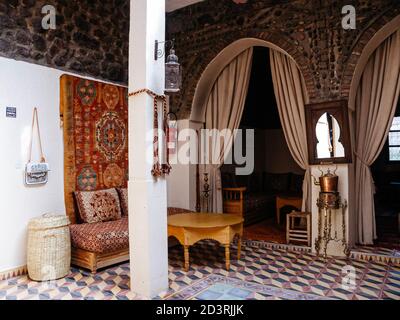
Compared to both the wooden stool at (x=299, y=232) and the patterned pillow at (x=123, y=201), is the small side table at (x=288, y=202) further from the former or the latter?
the patterned pillow at (x=123, y=201)

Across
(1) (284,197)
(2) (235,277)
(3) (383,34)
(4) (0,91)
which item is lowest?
(2) (235,277)

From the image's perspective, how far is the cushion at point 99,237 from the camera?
12.6 ft

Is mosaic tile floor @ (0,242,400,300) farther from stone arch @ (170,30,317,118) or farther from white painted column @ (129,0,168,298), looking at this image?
stone arch @ (170,30,317,118)

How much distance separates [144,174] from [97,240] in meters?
1.25

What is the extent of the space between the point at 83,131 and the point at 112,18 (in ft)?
6.29

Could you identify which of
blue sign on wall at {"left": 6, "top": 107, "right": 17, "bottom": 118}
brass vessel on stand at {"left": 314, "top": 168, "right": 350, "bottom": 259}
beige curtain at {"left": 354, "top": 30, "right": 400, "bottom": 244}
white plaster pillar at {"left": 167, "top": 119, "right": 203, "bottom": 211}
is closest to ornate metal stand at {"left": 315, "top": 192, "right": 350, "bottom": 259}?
brass vessel on stand at {"left": 314, "top": 168, "right": 350, "bottom": 259}

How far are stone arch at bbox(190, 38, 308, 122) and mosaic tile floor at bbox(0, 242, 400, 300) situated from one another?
2.54m

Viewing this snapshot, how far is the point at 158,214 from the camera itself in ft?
10.4

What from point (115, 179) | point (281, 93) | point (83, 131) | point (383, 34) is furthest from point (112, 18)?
point (383, 34)

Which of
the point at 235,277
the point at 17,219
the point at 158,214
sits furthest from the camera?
the point at 17,219

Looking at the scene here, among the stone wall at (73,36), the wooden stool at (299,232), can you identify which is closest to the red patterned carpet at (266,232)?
the wooden stool at (299,232)

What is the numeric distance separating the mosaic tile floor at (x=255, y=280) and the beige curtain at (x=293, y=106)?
1301 mm
